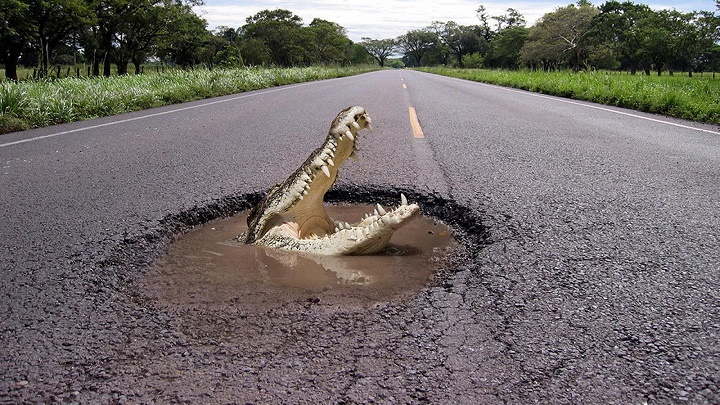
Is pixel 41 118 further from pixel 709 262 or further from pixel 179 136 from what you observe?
pixel 709 262

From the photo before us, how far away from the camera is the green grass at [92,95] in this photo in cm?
860

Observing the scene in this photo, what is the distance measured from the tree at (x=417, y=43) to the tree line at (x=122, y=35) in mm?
90828

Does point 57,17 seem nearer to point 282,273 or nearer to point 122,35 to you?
point 122,35

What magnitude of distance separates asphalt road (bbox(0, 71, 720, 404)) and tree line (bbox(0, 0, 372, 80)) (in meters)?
13.2

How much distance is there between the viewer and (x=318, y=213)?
125 inches

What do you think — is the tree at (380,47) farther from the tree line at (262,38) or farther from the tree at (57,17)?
the tree at (57,17)

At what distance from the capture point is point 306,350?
70.6 inches

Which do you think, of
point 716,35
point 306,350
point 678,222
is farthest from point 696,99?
point 716,35

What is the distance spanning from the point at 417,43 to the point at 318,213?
561ft

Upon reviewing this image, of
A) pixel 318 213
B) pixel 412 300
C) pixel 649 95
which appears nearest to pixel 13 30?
pixel 649 95

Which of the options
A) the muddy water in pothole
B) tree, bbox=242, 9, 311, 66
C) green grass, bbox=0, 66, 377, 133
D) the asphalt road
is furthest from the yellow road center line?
tree, bbox=242, 9, 311, 66

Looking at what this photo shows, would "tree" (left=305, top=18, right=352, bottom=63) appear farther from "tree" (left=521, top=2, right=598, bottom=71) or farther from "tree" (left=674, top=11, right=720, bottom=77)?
"tree" (left=674, top=11, right=720, bottom=77)

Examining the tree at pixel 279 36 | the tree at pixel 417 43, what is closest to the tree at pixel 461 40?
the tree at pixel 417 43

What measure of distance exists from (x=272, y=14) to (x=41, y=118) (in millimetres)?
70054
